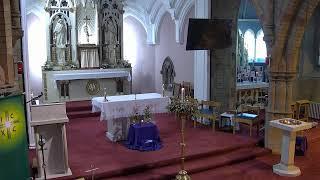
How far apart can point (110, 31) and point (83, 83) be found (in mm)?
2153

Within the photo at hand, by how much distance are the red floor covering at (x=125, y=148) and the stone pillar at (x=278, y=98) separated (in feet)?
1.90

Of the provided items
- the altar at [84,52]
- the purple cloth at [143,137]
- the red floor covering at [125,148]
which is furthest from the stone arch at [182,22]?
the purple cloth at [143,137]

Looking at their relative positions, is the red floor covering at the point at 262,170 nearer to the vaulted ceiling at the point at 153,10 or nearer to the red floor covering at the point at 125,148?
the red floor covering at the point at 125,148

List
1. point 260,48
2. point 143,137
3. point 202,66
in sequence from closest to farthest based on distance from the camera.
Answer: point 143,137 → point 202,66 → point 260,48

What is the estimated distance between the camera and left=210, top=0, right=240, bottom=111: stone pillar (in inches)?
409

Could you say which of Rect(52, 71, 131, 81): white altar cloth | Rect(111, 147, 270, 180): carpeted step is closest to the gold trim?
Rect(52, 71, 131, 81): white altar cloth

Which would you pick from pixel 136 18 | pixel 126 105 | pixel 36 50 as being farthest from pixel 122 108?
pixel 136 18

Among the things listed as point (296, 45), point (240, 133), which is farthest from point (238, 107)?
point (296, 45)

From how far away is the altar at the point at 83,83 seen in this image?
12.5 m

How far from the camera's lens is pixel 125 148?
26.8ft

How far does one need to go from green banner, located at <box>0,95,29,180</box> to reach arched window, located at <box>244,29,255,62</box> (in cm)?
1006

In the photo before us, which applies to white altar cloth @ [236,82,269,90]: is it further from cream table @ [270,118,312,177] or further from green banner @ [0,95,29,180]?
green banner @ [0,95,29,180]

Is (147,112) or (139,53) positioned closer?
(147,112)

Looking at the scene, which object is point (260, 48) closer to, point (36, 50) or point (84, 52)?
point (84, 52)
